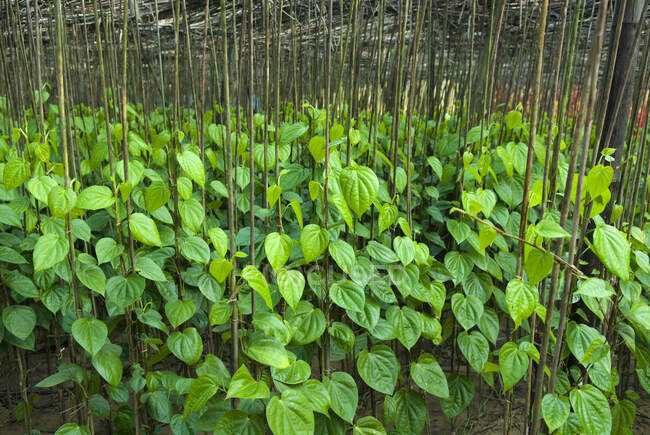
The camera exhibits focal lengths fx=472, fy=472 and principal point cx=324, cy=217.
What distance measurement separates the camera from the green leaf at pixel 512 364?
35.4 inches

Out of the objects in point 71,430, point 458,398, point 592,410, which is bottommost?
point 458,398

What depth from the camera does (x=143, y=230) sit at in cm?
93

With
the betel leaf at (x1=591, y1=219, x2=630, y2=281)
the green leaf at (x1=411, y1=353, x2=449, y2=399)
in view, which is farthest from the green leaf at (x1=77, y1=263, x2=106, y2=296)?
the betel leaf at (x1=591, y1=219, x2=630, y2=281)

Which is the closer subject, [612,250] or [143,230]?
[612,250]

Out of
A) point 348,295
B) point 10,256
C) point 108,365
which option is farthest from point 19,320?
point 348,295

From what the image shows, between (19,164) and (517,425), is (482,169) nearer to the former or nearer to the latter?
(517,425)

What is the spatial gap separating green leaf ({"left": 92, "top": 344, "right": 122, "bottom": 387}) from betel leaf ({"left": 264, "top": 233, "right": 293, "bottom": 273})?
1.36ft

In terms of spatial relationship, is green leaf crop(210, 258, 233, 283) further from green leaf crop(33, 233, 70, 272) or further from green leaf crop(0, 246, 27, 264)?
green leaf crop(0, 246, 27, 264)

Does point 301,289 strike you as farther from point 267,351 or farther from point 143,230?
point 143,230

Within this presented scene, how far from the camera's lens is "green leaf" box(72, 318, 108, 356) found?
895 millimetres

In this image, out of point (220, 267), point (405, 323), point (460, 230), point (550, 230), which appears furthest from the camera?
point (460, 230)

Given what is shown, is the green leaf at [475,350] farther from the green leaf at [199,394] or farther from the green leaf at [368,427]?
the green leaf at [199,394]

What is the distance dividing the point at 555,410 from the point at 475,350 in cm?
25

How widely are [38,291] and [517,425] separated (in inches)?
59.5
